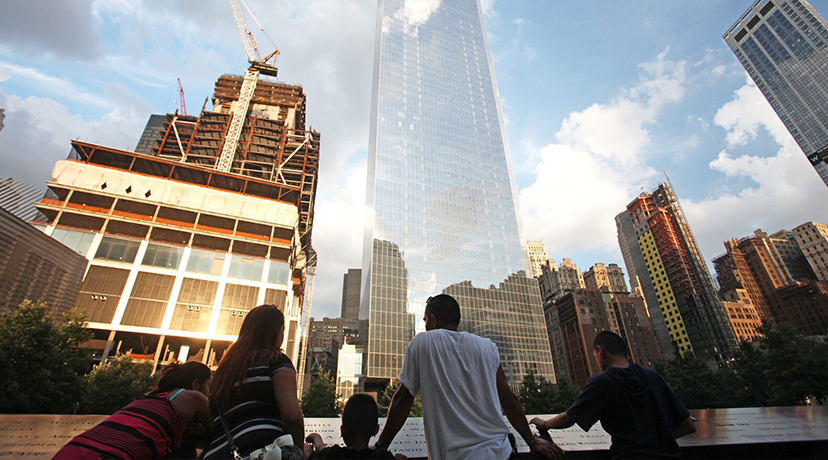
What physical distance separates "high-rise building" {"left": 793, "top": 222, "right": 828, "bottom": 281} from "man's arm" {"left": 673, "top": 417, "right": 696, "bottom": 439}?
148m

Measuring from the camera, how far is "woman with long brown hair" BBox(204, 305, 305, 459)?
251 cm

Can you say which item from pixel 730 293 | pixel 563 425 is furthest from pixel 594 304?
pixel 563 425

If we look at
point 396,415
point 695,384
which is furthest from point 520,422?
point 695,384

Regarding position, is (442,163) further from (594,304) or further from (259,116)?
(594,304)

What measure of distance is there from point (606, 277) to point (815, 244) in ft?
191

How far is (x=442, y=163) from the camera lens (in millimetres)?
70875

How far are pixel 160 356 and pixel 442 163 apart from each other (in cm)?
5498

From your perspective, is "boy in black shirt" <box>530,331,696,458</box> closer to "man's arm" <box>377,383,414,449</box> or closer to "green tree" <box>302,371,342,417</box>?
"man's arm" <box>377,383,414,449</box>

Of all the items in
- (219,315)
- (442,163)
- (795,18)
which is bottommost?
(219,315)

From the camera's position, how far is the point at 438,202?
66.4 metres

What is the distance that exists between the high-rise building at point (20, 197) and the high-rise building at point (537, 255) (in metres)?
129

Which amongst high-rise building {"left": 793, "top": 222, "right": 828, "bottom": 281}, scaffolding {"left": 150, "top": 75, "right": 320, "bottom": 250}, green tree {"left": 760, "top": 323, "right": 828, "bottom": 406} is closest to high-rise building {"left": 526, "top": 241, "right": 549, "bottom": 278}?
high-rise building {"left": 793, "top": 222, "right": 828, "bottom": 281}

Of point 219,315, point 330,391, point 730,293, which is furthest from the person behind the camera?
point 730,293

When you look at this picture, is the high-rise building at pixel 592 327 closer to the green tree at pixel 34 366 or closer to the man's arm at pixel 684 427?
the green tree at pixel 34 366
